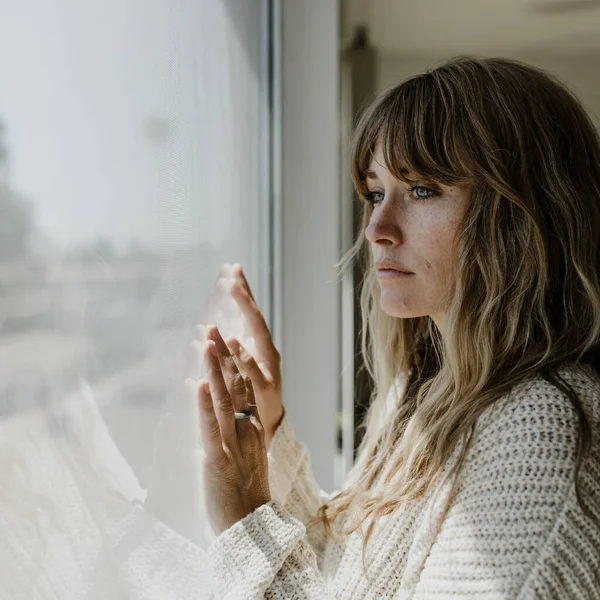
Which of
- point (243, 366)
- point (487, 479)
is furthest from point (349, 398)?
point (487, 479)

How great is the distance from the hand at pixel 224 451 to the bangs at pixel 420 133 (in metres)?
0.35

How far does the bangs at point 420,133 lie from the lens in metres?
0.88

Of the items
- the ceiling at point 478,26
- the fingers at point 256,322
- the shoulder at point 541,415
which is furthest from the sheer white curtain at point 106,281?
the ceiling at point 478,26

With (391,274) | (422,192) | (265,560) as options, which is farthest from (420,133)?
(265,560)

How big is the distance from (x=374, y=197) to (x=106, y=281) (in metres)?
0.50

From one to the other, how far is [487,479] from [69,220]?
20.6 inches

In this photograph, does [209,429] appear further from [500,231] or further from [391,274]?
[500,231]

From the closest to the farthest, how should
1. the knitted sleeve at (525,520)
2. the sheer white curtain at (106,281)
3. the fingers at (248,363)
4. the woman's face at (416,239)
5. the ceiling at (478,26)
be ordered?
the sheer white curtain at (106,281) < the knitted sleeve at (525,520) < the woman's face at (416,239) < the fingers at (248,363) < the ceiling at (478,26)

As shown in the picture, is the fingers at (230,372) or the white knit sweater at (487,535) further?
the fingers at (230,372)

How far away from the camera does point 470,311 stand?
894 mm

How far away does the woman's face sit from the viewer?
0.90 meters

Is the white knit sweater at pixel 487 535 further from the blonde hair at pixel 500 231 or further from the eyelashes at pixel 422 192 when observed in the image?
the eyelashes at pixel 422 192

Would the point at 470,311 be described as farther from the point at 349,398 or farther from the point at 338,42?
the point at 338,42

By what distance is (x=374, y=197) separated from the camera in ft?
3.43
